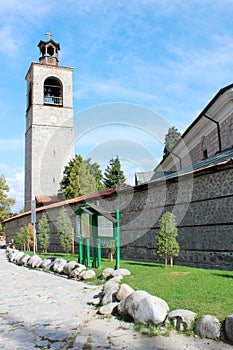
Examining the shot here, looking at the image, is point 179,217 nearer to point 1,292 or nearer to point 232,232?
point 232,232

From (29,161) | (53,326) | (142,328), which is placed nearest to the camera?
(142,328)

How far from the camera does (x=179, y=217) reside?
11.4m

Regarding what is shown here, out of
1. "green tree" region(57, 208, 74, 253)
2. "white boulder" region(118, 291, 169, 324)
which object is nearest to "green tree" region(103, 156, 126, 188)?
"green tree" region(57, 208, 74, 253)

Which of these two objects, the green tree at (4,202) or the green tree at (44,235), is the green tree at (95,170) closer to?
the green tree at (4,202)

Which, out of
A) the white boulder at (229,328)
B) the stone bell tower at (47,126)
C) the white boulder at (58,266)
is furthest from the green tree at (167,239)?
the stone bell tower at (47,126)

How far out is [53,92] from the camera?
41.1 m

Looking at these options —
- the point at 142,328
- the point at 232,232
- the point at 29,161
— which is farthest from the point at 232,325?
the point at 29,161

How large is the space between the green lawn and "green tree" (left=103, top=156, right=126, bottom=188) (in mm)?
33710

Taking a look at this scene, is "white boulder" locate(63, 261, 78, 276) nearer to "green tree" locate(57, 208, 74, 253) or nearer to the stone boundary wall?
the stone boundary wall

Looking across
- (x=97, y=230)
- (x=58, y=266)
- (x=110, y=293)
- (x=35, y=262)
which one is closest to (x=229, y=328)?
(x=110, y=293)

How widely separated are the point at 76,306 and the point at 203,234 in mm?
5392

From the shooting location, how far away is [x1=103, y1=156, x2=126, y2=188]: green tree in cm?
4247

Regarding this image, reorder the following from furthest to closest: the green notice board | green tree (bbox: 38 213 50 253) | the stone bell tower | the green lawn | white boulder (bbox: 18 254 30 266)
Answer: the stone bell tower → green tree (bbox: 38 213 50 253) → white boulder (bbox: 18 254 30 266) → the green notice board → the green lawn

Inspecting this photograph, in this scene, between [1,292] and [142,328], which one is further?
[1,292]
